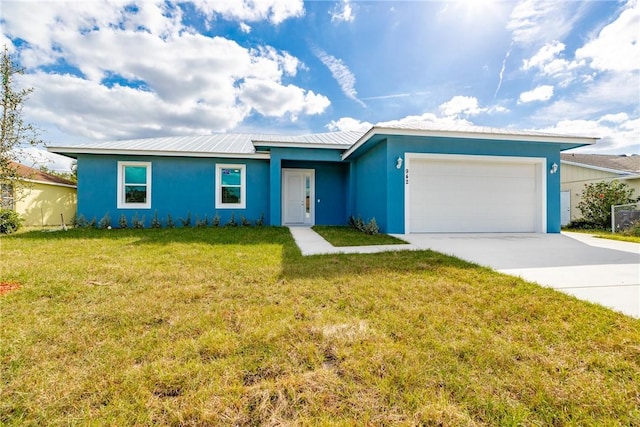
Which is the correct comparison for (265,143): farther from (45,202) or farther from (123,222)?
(45,202)

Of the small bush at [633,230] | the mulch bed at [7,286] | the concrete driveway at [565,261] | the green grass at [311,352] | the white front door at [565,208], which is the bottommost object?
the green grass at [311,352]

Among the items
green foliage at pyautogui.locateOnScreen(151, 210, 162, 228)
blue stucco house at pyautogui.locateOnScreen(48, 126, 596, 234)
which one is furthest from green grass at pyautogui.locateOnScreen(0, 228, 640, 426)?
green foliage at pyautogui.locateOnScreen(151, 210, 162, 228)

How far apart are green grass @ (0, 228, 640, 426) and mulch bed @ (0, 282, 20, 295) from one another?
3.3 inches

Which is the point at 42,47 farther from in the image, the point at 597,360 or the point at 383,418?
the point at 597,360

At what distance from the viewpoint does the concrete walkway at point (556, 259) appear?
3396 millimetres

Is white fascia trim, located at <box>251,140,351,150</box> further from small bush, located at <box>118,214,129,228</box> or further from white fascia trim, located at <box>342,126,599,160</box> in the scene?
small bush, located at <box>118,214,129,228</box>

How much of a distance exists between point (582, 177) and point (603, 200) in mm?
4992

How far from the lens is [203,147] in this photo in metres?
11.3

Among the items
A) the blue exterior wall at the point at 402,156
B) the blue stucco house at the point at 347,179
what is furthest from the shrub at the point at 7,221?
the blue exterior wall at the point at 402,156

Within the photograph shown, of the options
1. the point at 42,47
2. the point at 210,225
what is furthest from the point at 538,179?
the point at 42,47

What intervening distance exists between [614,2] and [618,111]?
24.7 feet

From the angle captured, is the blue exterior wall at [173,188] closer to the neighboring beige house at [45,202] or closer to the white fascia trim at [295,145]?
the white fascia trim at [295,145]

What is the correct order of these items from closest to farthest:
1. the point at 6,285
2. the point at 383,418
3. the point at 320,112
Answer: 1. the point at 383,418
2. the point at 6,285
3. the point at 320,112

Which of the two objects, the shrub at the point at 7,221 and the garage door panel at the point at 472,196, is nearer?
the garage door panel at the point at 472,196
